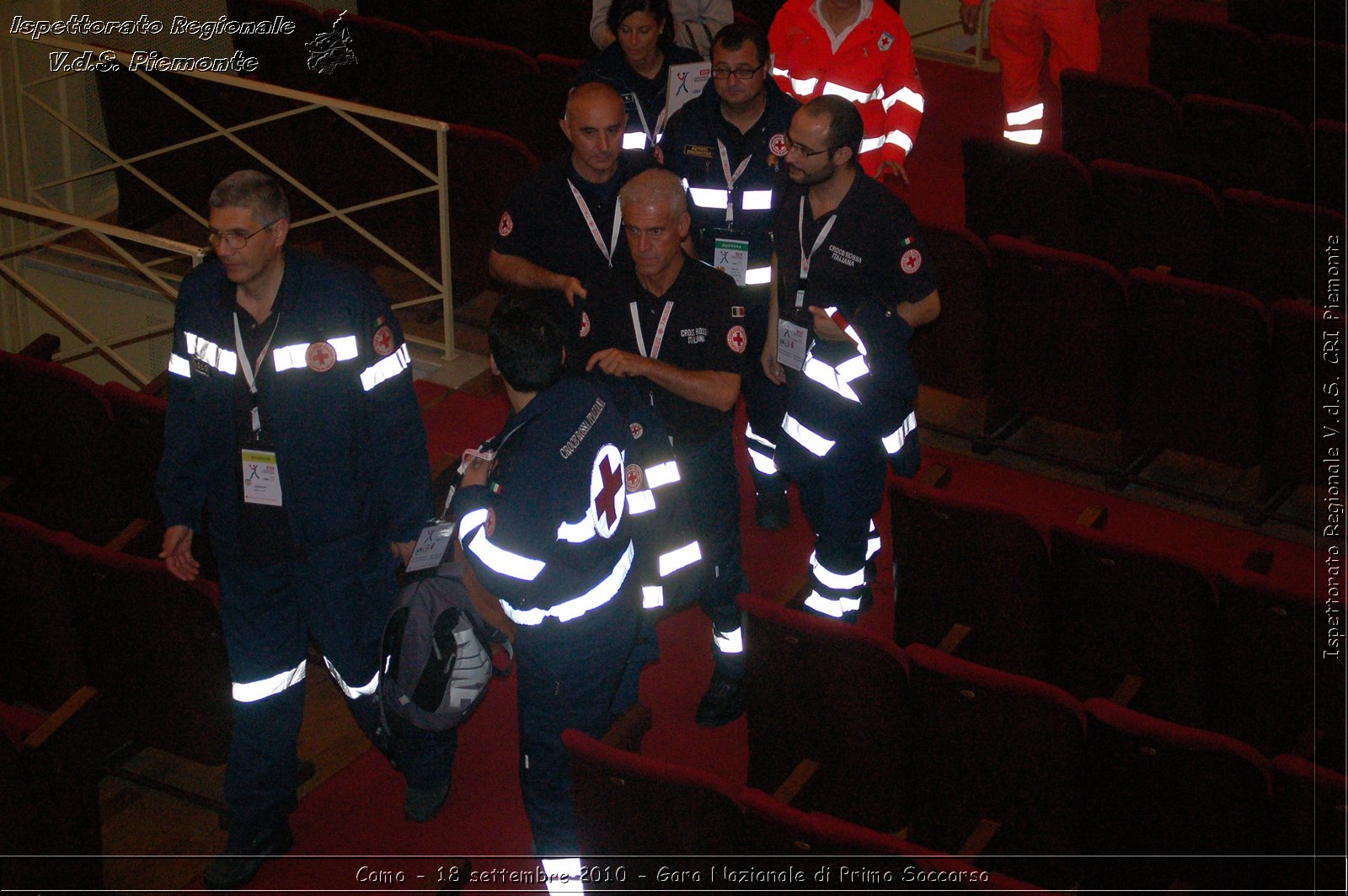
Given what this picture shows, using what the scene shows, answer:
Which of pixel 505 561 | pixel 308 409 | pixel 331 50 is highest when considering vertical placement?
pixel 331 50

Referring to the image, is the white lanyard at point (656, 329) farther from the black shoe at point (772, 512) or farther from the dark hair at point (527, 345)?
the black shoe at point (772, 512)

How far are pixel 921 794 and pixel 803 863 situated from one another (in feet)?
2.62

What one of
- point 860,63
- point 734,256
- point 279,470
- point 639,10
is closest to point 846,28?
point 860,63

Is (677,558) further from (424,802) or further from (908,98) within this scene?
(908,98)

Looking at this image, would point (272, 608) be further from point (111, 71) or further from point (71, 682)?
point (111, 71)

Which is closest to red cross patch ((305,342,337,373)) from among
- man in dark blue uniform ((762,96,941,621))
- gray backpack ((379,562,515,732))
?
gray backpack ((379,562,515,732))

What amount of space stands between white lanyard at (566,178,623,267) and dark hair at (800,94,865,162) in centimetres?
72

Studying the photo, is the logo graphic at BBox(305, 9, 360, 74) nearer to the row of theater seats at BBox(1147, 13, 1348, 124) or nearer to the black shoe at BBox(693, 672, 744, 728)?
the black shoe at BBox(693, 672, 744, 728)

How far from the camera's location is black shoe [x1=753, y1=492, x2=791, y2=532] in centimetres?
560

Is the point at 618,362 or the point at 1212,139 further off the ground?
the point at 618,362

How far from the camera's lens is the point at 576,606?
3.64 m

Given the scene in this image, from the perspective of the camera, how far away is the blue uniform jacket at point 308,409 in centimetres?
386

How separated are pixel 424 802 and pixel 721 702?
1006mm

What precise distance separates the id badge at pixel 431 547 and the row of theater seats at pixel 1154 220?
11.3 feet
